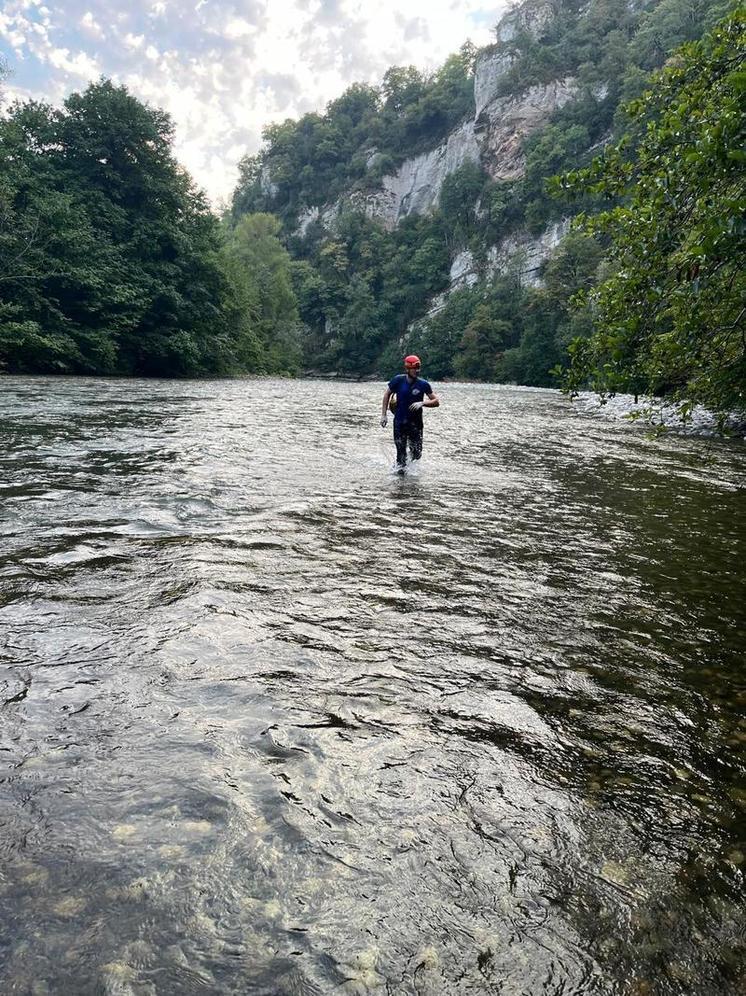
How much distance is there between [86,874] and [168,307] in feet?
164

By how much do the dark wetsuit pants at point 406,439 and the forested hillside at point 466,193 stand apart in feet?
213

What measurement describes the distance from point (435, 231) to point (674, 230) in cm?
14532

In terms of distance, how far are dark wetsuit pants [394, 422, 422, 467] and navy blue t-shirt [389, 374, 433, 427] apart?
12cm

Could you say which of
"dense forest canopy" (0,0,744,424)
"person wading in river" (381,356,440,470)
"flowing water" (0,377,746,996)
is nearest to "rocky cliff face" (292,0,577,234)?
"dense forest canopy" (0,0,744,424)

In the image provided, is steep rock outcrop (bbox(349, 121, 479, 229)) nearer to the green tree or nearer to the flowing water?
the green tree

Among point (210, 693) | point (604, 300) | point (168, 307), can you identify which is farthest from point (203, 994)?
point (168, 307)

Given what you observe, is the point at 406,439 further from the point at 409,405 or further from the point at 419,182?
the point at 419,182

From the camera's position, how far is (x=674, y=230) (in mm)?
6828

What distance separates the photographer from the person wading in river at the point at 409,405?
41.5 ft

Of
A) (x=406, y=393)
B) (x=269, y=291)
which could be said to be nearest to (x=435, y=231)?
(x=269, y=291)

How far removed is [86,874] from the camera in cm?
253

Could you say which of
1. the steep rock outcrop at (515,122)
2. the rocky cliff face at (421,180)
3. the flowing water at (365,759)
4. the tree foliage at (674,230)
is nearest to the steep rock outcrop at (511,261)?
the steep rock outcrop at (515,122)

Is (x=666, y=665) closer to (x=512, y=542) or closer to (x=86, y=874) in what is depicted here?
(x=512, y=542)

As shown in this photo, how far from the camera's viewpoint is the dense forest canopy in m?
6.98
